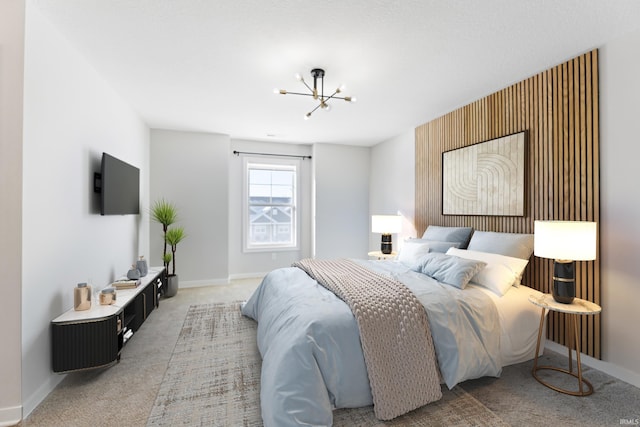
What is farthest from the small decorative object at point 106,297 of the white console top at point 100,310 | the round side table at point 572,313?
the round side table at point 572,313

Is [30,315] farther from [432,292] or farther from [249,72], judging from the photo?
[432,292]

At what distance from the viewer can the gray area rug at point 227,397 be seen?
5.78 ft

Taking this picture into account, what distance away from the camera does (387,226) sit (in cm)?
456

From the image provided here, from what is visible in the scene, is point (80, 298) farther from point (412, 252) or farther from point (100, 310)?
point (412, 252)

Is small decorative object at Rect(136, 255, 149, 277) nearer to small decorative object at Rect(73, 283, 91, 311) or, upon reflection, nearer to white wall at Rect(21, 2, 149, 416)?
white wall at Rect(21, 2, 149, 416)

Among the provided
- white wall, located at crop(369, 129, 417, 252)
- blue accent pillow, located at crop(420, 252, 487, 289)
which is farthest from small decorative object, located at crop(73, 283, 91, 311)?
white wall, located at crop(369, 129, 417, 252)

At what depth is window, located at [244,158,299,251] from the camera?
218 inches

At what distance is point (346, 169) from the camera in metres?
5.83

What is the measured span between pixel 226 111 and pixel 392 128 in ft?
8.30

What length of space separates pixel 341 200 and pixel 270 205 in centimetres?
140

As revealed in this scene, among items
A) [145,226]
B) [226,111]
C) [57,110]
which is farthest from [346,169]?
[57,110]

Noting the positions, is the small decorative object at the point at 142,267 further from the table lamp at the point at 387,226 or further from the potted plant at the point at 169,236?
the table lamp at the point at 387,226

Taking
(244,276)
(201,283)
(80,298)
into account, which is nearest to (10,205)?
(80,298)

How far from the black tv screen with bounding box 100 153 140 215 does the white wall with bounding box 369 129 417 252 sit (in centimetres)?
369
